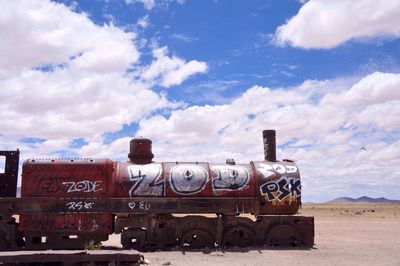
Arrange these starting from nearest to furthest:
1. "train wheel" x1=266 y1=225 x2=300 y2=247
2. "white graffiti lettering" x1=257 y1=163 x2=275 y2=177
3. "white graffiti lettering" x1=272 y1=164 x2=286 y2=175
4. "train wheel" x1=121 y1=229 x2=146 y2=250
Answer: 1. "train wheel" x1=121 y1=229 x2=146 y2=250
2. "train wheel" x1=266 y1=225 x2=300 y2=247
3. "white graffiti lettering" x1=257 y1=163 x2=275 y2=177
4. "white graffiti lettering" x1=272 y1=164 x2=286 y2=175

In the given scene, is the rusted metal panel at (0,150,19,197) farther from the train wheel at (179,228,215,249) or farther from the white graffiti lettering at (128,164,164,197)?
the train wheel at (179,228,215,249)

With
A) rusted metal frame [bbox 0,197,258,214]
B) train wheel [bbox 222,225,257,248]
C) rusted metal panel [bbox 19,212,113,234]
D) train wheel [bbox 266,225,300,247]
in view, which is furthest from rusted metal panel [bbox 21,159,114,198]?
train wheel [bbox 266,225,300,247]

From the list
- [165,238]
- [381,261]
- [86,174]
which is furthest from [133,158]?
[381,261]

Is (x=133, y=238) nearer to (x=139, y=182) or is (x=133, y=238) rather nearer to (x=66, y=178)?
(x=139, y=182)

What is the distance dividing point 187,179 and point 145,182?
5.52ft

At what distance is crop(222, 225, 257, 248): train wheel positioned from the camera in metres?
19.1

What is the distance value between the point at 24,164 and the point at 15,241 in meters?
2.95

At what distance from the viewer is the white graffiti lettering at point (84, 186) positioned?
739 inches

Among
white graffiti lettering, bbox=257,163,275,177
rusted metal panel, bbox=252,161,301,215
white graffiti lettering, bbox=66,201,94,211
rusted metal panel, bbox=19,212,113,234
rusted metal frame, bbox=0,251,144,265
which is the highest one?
white graffiti lettering, bbox=257,163,275,177

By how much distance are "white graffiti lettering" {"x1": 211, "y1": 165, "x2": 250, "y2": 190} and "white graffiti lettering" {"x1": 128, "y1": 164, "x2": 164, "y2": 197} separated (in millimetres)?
2258

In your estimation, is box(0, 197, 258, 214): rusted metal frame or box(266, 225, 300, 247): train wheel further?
box(266, 225, 300, 247): train wheel

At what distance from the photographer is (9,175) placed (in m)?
19.2

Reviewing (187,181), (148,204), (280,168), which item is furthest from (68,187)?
(280,168)

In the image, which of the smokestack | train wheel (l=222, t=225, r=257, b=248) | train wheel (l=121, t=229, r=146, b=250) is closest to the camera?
train wheel (l=121, t=229, r=146, b=250)
